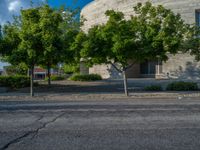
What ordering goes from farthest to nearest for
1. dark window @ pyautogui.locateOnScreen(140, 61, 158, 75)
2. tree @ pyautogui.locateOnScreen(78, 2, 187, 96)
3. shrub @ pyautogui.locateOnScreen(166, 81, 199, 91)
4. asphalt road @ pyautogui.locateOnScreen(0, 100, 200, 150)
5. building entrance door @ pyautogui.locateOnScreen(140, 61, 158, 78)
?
dark window @ pyautogui.locateOnScreen(140, 61, 158, 75), building entrance door @ pyautogui.locateOnScreen(140, 61, 158, 78), shrub @ pyautogui.locateOnScreen(166, 81, 199, 91), tree @ pyautogui.locateOnScreen(78, 2, 187, 96), asphalt road @ pyautogui.locateOnScreen(0, 100, 200, 150)

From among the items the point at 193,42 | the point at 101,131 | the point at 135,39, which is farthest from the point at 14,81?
the point at 101,131

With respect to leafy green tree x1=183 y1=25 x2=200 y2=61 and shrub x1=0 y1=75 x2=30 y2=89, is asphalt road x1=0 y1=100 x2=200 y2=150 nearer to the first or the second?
leafy green tree x1=183 y1=25 x2=200 y2=61

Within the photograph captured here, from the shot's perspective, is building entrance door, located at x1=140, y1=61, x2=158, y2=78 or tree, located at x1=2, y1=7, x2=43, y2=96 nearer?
tree, located at x1=2, y1=7, x2=43, y2=96

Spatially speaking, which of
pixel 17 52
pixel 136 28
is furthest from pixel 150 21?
pixel 17 52

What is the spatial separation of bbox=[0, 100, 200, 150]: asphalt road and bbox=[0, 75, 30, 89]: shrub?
15946 millimetres

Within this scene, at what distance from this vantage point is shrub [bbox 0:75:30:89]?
79.6 ft

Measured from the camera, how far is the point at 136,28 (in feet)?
58.6

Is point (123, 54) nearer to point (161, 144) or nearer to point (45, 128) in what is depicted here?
point (45, 128)

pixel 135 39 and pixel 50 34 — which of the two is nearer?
pixel 50 34

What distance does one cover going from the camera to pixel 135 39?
17969 millimetres

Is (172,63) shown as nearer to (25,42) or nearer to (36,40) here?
(36,40)

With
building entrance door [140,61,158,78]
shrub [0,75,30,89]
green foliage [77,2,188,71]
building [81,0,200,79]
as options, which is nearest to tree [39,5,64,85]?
green foliage [77,2,188,71]

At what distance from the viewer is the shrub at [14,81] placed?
24266mm

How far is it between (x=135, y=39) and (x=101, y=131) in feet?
39.4
